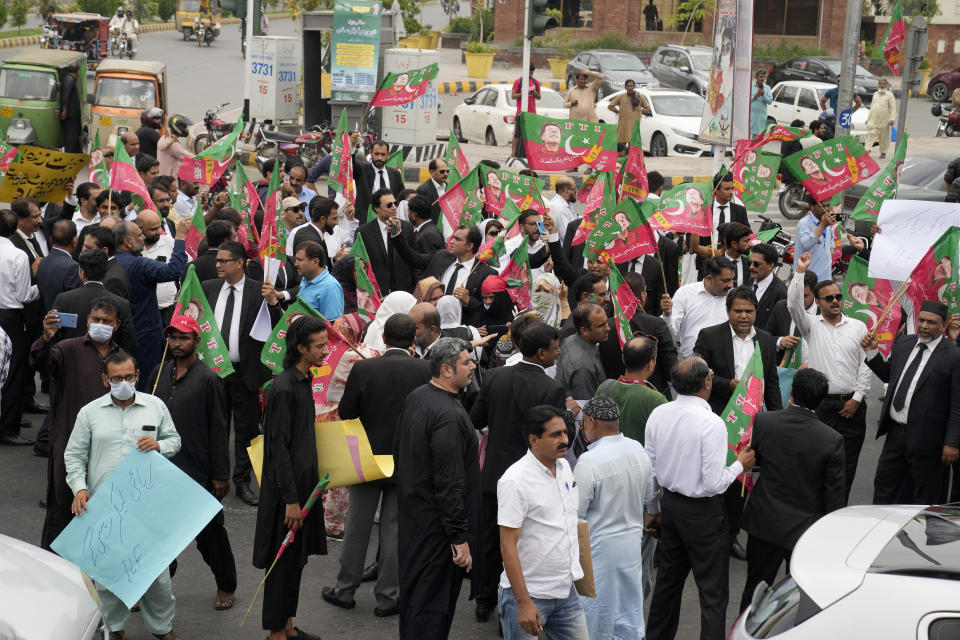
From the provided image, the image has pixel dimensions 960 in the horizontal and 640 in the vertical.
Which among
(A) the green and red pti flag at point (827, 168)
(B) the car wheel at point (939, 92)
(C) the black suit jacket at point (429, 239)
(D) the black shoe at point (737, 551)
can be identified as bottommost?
(D) the black shoe at point (737, 551)

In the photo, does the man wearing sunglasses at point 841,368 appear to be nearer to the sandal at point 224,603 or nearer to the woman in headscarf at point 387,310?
the woman in headscarf at point 387,310

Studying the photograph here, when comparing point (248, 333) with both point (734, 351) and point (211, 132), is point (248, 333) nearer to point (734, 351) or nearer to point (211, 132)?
point (734, 351)

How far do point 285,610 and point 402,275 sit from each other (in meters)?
4.75

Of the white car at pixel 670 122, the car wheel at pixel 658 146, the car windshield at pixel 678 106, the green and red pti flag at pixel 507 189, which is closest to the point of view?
the green and red pti flag at pixel 507 189

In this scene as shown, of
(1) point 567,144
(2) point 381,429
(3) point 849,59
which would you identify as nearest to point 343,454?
(2) point 381,429

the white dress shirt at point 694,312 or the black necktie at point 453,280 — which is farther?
the black necktie at point 453,280

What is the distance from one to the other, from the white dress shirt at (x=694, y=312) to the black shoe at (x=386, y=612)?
2956 millimetres

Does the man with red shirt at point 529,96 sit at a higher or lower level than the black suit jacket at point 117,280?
higher

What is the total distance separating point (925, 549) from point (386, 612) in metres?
3.20

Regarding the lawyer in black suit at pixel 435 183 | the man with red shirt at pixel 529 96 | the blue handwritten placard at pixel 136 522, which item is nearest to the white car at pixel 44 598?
the blue handwritten placard at pixel 136 522

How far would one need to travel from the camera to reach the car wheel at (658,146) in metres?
25.4

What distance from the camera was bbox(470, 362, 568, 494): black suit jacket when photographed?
6531 millimetres

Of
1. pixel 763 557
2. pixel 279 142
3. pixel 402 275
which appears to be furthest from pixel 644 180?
pixel 279 142

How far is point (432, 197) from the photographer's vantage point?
40.4 feet
